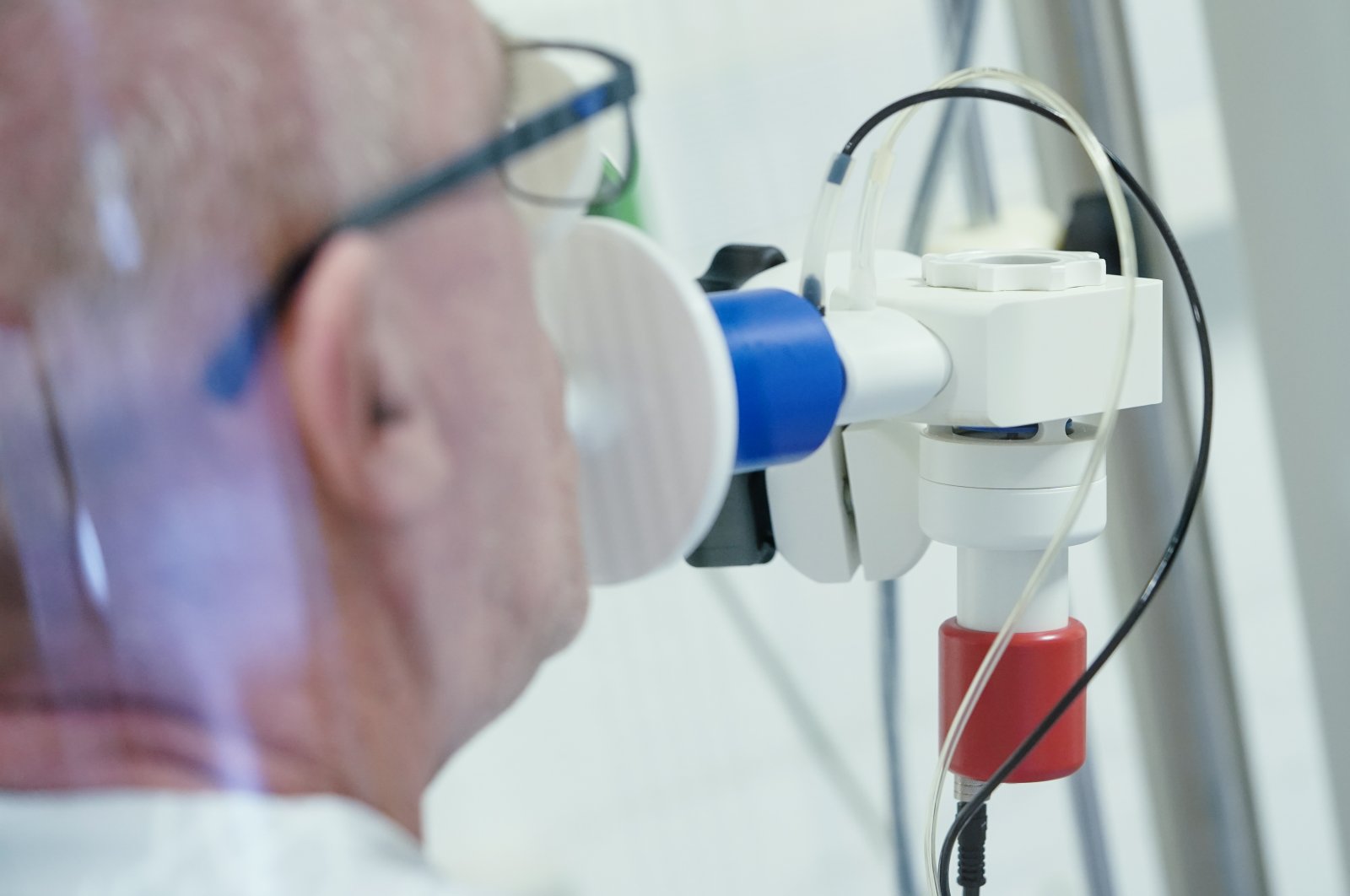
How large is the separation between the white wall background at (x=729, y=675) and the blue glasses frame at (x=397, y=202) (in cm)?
13

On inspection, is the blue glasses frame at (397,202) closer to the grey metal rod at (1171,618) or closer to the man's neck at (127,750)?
the man's neck at (127,750)

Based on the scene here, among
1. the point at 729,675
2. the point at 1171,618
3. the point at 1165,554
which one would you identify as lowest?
the point at 1171,618

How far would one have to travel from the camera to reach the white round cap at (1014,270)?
0.57 meters

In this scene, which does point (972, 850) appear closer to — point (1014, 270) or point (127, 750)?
point (1014, 270)

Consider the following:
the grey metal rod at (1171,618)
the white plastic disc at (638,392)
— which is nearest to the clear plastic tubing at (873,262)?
the white plastic disc at (638,392)

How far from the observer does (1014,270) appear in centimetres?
57

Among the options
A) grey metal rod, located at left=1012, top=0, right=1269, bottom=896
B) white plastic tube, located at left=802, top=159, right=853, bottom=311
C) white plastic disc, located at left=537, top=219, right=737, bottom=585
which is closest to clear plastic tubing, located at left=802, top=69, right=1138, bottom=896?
white plastic tube, located at left=802, top=159, right=853, bottom=311

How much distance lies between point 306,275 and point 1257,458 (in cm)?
100

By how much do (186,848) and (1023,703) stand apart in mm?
380

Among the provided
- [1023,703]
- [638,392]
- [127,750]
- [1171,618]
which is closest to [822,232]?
[638,392]

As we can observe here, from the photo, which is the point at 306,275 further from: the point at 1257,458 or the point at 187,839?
the point at 1257,458

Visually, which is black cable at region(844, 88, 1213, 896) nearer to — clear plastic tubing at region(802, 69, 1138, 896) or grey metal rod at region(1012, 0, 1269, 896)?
clear plastic tubing at region(802, 69, 1138, 896)

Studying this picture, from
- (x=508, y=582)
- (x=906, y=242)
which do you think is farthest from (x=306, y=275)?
(x=906, y=242)

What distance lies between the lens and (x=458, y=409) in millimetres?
466
